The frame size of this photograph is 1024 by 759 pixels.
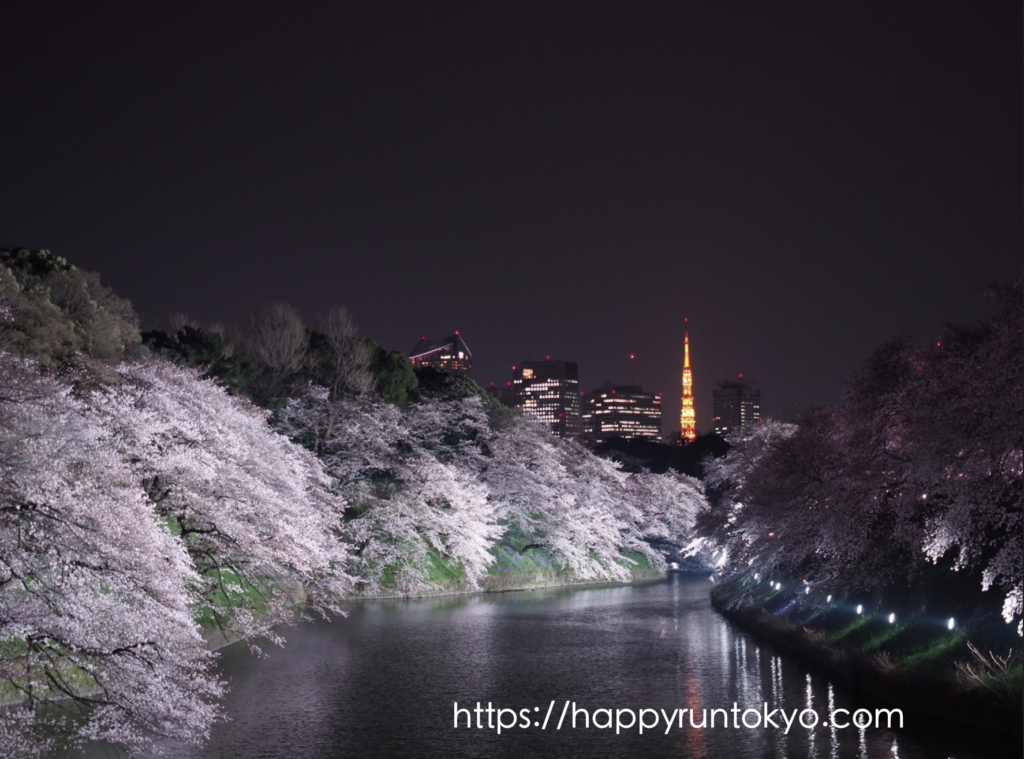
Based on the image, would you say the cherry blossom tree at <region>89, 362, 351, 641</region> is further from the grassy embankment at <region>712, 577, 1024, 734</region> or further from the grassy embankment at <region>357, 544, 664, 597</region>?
the grassy embankment at <region>357, 544, 664, 597</region>

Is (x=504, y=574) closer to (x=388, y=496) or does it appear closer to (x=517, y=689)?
(x=388, y=496)

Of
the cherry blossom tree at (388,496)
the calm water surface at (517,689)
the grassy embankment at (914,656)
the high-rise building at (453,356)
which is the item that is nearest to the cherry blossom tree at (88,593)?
the calm water surface at (517,689)

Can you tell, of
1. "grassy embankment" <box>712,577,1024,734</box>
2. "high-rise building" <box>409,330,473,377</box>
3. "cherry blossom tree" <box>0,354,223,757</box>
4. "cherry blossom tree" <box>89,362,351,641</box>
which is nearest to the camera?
"cherry blossom tree" <box>0,354,223,757</box>

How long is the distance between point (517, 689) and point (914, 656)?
9309 mm

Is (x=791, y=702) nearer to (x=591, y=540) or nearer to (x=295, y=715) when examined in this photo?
(x=295, y=715)

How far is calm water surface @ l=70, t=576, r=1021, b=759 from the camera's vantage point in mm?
Result: 17078

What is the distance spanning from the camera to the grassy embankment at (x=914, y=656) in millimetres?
17031

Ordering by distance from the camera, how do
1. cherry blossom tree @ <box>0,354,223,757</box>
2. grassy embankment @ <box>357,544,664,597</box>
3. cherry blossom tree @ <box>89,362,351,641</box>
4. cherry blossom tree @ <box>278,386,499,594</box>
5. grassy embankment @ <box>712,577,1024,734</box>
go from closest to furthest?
cherry blossom tree @ <box>0,354,223,757</box>
grassy embankment @ <box>712,577,1024,734</box>
cherry blossom tree @ <box>89,362,351,641</box>
cherry blossom tree @ <box>278,386,499,594</box>
grassy embankment @ <box>357,544,664,597</box>

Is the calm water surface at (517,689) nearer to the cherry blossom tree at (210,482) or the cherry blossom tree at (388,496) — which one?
the cherry blossom tree at (210,482)

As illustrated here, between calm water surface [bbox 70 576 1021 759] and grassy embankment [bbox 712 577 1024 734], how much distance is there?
0.63m

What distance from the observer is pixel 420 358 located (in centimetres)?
13088

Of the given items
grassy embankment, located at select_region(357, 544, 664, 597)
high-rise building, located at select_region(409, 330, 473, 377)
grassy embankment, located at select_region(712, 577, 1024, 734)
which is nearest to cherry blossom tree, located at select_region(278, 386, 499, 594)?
grassy embankment, located at select_region(357, 544, 664, 597)

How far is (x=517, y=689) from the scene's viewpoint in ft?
73.0

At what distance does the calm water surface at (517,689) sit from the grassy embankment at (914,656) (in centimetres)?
63
